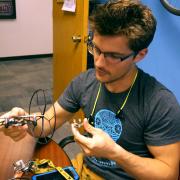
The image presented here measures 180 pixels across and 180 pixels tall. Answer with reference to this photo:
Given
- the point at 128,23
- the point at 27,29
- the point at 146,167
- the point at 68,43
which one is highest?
the point at 128,23

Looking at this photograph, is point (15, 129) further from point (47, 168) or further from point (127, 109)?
point (127, 109)

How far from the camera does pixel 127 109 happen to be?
1180 millimetres

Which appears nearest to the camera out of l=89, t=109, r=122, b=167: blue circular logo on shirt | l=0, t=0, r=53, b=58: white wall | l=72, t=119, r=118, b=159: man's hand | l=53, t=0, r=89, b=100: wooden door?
l=72, t=119, r=118, b=159: man's hand

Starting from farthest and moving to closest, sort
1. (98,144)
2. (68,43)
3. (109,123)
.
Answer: (68,43) < (109,123) < (98,144)

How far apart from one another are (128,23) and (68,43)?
1567 millimetres

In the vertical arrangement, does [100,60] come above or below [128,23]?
below

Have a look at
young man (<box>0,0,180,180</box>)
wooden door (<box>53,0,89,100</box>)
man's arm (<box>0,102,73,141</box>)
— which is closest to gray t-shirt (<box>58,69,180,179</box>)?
young man (<box>0,0,180,180</box>)

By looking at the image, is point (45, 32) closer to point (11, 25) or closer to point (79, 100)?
point (11, 25)

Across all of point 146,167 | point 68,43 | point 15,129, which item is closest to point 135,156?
point 146,167

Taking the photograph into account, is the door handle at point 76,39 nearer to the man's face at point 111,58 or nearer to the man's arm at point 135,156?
the man's face at point 111,58

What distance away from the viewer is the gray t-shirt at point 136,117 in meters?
1.11

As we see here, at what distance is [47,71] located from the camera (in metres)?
4.59

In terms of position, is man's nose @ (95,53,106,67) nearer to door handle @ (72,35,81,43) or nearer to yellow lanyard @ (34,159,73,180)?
yellow lanyard @ (34,159,73,180)

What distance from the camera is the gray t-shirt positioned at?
1106 millimetres
